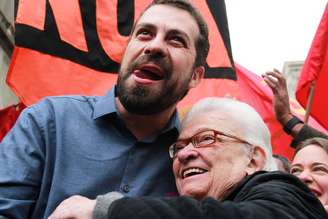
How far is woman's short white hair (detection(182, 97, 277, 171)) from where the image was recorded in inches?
94.5

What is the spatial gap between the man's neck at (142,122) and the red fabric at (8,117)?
3.36 meters

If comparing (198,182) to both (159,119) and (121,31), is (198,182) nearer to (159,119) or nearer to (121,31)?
(159,119)

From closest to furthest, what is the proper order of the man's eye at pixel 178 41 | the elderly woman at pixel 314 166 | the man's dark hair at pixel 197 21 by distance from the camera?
the man's eye at pixel 178 41 → the man's dark hair at pixel 197 21 → the elderly woman at pixel 314 166

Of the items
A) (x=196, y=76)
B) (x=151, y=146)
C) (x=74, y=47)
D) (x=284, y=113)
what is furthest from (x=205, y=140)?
(x=74, y=47)

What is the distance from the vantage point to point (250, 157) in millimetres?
2361

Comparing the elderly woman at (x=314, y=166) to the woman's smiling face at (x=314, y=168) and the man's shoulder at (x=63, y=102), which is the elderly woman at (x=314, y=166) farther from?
the man's shoulder at (x=63, y=102)

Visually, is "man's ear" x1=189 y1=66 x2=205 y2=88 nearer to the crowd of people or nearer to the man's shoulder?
the crowd of people

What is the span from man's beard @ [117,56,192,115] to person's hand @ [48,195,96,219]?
25.4 inches

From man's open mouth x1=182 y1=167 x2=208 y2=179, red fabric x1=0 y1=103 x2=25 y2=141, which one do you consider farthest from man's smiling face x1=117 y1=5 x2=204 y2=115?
red fabric x1=0 y1=103 x2=25 y2=141

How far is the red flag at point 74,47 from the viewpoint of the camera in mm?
4195

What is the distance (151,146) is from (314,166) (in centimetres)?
125

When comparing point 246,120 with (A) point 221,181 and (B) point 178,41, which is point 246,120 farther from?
(B) point 178,41

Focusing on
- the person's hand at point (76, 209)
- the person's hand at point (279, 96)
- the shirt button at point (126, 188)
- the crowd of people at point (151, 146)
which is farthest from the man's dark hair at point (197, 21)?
the person's hand at point (279, 96)

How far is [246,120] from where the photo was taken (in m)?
2.43
